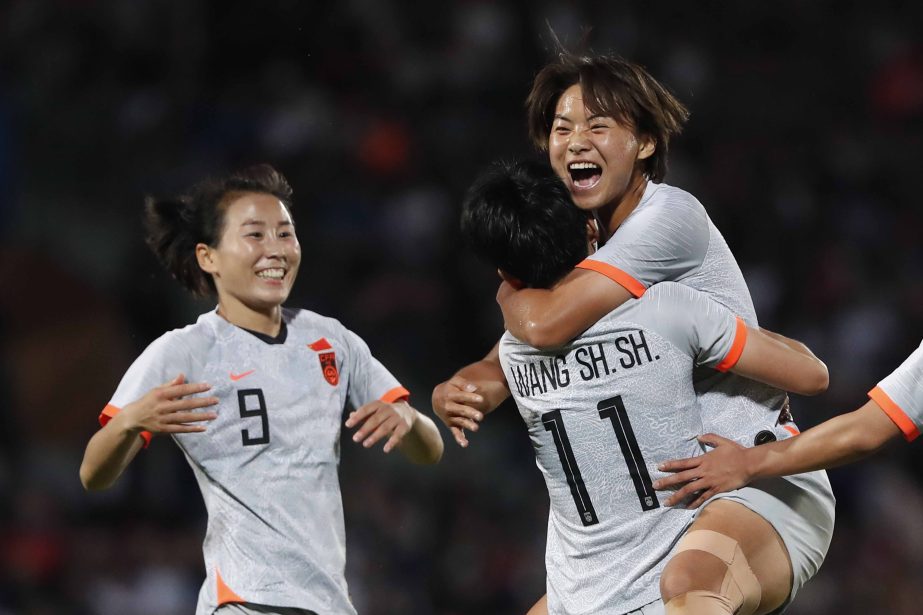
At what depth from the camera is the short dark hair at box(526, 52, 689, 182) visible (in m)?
3.17

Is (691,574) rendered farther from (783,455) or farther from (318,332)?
(318,332)

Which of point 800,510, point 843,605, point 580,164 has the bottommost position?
point 843,605

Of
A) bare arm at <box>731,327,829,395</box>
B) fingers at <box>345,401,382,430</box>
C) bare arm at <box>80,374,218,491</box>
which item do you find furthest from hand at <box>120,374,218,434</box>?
bare arm at <box>731,327,829,395</box>

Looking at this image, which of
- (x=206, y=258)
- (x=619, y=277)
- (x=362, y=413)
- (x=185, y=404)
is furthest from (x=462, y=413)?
(x=206, y=258)

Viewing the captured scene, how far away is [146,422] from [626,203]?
148cm

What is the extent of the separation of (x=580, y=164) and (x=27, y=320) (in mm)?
5503

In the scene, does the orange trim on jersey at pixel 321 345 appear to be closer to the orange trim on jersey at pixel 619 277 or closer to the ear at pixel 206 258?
the ear at pixel 206 258

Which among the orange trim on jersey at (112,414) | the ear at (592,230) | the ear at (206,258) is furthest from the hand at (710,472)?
the ear at (206,258)

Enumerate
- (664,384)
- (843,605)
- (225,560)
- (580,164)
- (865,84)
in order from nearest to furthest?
(664,384)
(580,164)
(225,560)
(843,605)
(865,84)

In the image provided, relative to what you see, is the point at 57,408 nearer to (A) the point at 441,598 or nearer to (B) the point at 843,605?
(A) the point at 441,598

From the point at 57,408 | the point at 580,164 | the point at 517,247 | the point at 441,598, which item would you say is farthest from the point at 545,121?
the point at 57,408

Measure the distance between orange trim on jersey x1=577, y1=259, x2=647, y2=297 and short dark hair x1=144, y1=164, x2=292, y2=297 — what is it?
1376 millimetres

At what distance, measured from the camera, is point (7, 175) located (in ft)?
25.9

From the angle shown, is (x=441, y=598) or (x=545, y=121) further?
(x=441, y=598)
